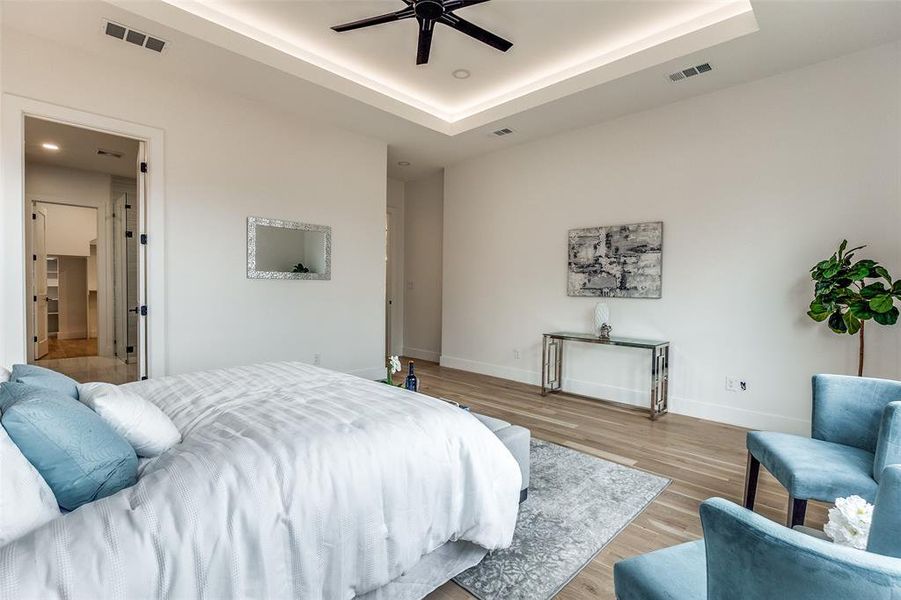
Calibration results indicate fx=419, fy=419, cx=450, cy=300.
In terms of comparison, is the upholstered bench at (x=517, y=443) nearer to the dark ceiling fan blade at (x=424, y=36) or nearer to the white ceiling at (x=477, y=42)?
the dark ceiling fan blade at (x=424, y=36)

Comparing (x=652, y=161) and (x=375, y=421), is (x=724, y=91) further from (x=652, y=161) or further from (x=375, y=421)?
(x=375, y=421)

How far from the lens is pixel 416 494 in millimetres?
1532

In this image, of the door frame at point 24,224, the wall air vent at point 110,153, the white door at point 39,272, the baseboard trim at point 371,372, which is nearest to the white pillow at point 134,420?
the door frame at point 24,224

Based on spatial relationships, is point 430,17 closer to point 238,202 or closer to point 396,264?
point 238,202

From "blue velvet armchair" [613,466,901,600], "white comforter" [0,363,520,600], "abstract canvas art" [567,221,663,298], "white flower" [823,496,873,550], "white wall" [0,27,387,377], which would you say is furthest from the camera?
"abstract canvas art" [567,221,663,298]

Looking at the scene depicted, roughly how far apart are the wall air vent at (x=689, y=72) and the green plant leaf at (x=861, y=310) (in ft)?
7.14

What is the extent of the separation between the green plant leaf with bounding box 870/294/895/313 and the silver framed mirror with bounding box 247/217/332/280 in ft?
16.0

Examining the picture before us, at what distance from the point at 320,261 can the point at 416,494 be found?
390cm

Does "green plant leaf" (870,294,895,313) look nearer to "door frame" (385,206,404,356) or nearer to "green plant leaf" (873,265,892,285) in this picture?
"green plant leaf" (873,265,892,285)

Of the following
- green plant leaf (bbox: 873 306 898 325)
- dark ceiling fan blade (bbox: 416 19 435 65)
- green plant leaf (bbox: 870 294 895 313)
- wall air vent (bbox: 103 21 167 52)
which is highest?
wall air vent (bbox: 103 21 167 52)

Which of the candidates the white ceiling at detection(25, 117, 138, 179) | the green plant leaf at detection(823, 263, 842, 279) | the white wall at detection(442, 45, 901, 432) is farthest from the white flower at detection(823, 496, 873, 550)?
the white ceiling at detection(25, 117, 138, 179)

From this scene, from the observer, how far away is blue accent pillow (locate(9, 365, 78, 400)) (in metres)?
1.62

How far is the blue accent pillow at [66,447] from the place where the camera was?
46.8 inches

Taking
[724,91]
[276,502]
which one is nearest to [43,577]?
[276,502]
